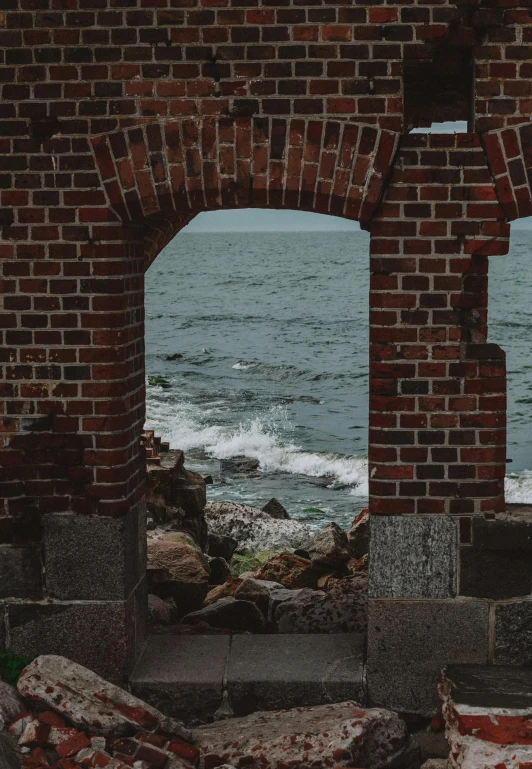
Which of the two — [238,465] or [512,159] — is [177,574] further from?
[238,465]

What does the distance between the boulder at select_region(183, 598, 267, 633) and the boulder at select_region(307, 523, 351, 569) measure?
7.32 ft

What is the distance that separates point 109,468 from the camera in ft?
16.1

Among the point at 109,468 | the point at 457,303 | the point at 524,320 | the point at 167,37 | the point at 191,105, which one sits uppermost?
the point at 167,37

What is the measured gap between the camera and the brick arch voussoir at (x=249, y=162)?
15.3ft

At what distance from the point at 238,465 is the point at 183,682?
13344 millimetres

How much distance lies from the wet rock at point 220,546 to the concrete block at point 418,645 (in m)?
5.70

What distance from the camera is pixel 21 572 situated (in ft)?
16.4

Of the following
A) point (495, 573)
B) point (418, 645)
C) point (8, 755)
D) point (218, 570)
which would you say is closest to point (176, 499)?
point (218, 570)

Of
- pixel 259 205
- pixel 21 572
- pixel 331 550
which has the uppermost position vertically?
pixel 259 205

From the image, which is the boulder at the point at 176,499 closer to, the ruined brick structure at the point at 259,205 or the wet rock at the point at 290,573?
the wet rock at the point at 290,573

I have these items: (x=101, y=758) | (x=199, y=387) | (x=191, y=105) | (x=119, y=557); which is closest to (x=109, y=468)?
(x=119, y=557)

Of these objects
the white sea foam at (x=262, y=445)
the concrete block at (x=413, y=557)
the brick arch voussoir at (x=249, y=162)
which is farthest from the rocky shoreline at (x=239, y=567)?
the white sea foam at (x=262, y=445)

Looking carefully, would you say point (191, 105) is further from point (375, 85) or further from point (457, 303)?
point (457, 303)

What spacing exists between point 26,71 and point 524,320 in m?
40.0
